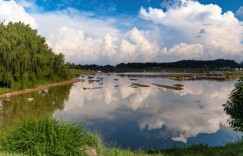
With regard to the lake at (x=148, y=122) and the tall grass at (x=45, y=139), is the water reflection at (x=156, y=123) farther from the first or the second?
the tall grass at (x=45, y=139)

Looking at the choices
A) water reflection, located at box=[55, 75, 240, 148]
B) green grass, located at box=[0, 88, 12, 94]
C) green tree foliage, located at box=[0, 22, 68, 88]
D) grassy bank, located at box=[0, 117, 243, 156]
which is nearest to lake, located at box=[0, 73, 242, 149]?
water reflection, located at box=[55, 75, 240, 148]

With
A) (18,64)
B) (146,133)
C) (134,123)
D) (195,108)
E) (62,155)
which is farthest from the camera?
(18,64)

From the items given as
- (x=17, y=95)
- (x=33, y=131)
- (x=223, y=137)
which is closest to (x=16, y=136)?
(x=33, y=131)

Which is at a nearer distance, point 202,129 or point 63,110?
point 202,129

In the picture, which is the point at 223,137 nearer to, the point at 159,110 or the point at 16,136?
the point at 159,110

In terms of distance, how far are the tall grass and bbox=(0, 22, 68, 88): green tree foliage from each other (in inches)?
1942

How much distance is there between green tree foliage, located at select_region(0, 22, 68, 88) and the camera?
56.7 metres

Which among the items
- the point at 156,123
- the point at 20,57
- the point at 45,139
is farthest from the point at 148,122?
the point at 20,57

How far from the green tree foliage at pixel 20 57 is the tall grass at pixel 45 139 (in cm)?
4934

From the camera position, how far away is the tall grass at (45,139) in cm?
1000

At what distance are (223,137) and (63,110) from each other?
2233cm

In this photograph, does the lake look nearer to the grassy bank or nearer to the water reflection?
the water reflection

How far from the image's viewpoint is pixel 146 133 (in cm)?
2755

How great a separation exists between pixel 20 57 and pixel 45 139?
52.4 meters
